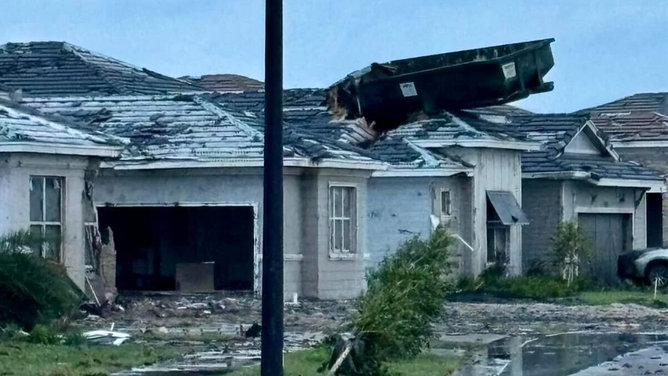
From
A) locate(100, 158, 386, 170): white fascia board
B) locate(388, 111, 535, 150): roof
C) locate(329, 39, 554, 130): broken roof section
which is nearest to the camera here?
locate(100, 158, 386, 170): white fascia board

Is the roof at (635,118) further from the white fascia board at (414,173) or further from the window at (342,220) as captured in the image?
the window at (342,220)

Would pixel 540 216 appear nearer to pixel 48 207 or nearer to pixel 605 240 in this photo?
pixel 605 240

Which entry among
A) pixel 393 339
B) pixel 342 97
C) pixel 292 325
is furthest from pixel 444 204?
pixel 393 339

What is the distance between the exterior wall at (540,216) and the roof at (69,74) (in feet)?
29.7

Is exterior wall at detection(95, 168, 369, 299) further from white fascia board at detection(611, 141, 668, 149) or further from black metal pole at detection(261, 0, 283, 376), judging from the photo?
white fascia board at detection(611, 141, 668, 149)

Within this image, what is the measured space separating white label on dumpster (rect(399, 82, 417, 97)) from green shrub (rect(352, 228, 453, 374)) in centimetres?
1494

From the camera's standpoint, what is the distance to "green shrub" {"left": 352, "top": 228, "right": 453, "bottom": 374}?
1480 centimetres

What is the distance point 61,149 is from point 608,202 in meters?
18.7

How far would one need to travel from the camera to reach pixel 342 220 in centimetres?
2809

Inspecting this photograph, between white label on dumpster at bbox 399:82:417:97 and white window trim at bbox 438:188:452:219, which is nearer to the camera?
white window trim at bbox 438:188:452:219

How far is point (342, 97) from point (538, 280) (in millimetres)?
6300

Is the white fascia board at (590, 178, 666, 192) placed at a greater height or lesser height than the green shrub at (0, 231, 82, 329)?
greater

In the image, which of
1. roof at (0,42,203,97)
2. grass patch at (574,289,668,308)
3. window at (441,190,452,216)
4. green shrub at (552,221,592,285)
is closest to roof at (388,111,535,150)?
window at (441,190,452,216)

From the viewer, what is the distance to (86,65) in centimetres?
3425
